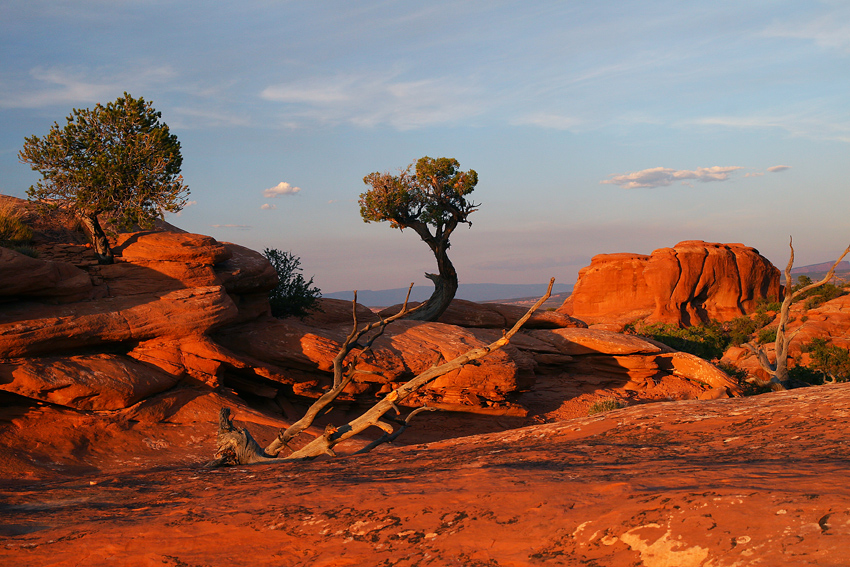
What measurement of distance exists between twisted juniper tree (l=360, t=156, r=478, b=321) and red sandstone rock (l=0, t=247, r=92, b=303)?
590 inches

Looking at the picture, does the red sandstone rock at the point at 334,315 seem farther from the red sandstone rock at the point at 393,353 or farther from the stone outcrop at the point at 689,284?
the stone outcrop at the point at 689,284

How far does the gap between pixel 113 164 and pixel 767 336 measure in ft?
139

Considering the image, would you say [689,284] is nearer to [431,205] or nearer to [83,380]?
[431,205]

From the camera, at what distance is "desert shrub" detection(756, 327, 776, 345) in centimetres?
3891

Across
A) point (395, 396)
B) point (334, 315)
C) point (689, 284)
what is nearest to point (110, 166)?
point (334, 315)

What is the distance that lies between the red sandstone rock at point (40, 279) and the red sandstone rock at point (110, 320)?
43 centimetres

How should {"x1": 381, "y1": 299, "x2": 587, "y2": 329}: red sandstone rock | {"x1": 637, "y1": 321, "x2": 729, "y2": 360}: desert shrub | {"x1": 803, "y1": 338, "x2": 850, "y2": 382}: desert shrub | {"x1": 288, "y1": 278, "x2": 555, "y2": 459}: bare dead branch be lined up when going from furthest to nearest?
{"x1": 637, "y1": 321, "x2": 729, "y2": 360}: desert shrub → {"x1": 381, "y1": 299, "x2": 587, "y2": 329}: red sandstone rock → {"x1": 803, "y1": 338, "x2": 850, "y2": 382}: desert shrub → {"x1": 288, "y1": 278, "x2": 555, "y2": 459}: bare dead branch

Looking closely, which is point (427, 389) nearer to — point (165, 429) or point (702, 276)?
point (165, 429)

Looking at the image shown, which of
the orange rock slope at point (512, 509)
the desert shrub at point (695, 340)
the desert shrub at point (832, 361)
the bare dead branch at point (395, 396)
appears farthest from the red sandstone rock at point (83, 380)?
the desert shrub at point (832, 361)

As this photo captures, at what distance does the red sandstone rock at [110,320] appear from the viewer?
13.3 meters

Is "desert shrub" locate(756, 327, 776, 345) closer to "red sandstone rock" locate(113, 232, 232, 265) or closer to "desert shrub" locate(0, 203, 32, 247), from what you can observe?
"red sandstone rock" locate(113, 232, 232, 265)

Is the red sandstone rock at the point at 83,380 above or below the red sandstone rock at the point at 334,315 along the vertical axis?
below

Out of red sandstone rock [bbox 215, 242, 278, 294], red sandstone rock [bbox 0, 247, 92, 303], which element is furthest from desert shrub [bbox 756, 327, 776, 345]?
red sandstone rock [bbox 0, 247, 92, 303]

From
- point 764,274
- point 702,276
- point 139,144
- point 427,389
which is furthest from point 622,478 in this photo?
point 764,274
